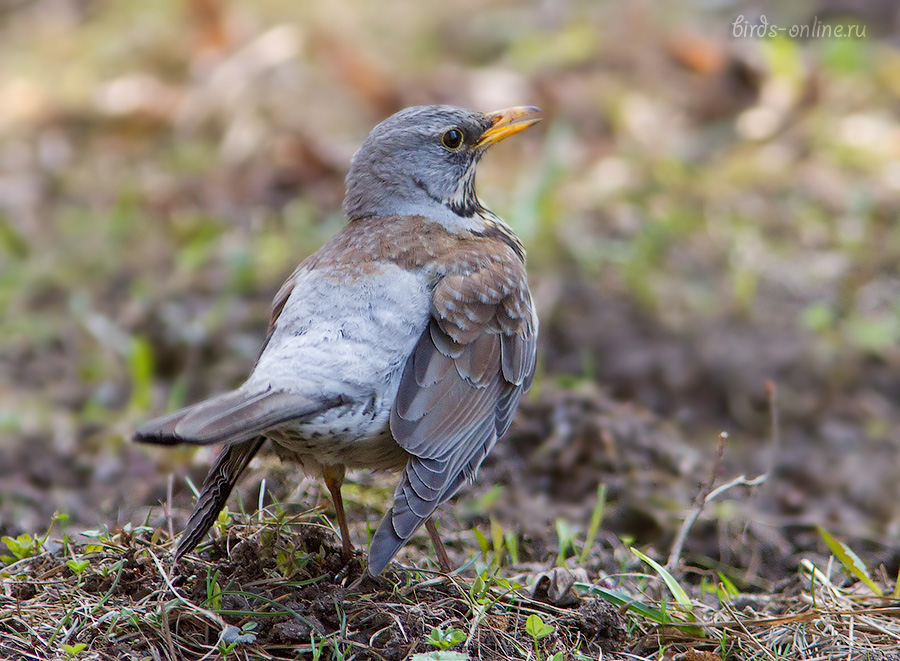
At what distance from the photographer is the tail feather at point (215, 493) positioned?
147 inches

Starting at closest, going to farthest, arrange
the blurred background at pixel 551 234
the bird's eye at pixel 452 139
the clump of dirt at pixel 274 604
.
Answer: the clump of dirt at pixel 274 604
the bird's eye at pixel 452 139
the blurred background at pixel 551 234

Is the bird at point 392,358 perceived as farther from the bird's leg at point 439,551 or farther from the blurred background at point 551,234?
the blurred background at point 551,234

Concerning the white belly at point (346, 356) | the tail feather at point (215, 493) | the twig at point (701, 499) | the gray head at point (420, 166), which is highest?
the gray head at point (420, 166)

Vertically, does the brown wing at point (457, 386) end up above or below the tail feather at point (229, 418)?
below

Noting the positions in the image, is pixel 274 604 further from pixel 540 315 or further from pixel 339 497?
pixel 540 315

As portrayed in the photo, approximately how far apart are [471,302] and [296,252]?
11.8 ft

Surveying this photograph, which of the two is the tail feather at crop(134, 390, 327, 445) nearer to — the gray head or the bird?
the bird

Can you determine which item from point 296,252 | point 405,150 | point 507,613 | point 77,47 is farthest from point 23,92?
point 507,613

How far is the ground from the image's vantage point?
3832mm

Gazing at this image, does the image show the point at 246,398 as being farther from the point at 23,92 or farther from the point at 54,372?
the point at 23,92

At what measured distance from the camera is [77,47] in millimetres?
11633

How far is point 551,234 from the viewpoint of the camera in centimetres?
767

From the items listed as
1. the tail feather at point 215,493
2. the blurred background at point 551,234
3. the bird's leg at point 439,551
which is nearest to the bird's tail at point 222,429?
the tail feather at point 215,493

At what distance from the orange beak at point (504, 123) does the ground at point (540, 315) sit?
4.74 ft
